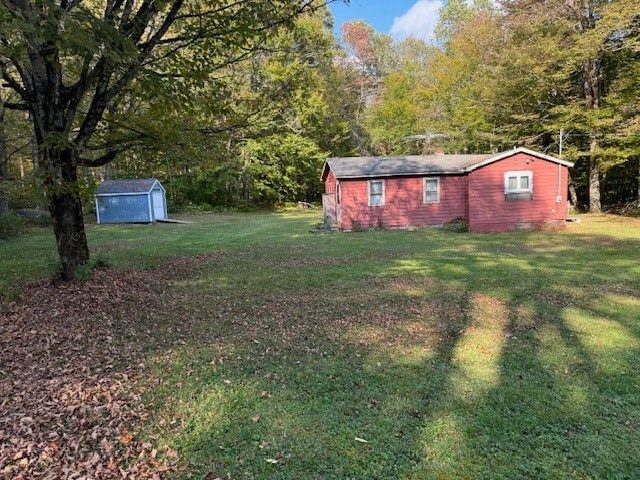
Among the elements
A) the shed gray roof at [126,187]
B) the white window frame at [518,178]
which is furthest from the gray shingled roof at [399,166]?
the shed gray roof at [126,187]

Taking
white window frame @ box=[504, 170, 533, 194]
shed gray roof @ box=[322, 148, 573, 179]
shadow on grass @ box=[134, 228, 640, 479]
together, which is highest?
shed gray roof @ box=[322, 148, 573, 179]

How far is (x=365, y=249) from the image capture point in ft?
40.1

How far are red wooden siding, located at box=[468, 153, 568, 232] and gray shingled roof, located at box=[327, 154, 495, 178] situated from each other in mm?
845

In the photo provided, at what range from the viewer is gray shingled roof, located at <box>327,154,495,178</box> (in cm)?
1795

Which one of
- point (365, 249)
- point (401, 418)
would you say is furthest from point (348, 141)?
point (401, 418)

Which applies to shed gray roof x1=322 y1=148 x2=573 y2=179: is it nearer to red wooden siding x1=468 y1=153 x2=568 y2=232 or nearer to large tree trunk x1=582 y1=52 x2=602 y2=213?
red wooden siding x1=468 y1=153 x2=568 y2=232

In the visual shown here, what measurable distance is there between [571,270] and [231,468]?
838cm

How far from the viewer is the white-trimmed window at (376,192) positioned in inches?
719

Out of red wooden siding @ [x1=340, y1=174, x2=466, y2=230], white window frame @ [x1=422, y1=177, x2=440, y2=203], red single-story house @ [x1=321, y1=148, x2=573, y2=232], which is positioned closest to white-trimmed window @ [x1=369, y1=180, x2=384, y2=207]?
red single-story house @ [x1=321, y1=148, x2=573, y2=232]

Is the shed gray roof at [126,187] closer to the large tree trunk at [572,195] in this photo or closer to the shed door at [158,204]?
the shed door at [158,204]

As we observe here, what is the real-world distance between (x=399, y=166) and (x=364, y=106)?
23060 millimetres

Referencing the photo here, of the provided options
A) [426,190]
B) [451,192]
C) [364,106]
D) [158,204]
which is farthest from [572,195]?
Result: [158,204]

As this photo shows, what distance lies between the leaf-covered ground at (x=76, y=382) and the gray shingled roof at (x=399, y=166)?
12.8 meters

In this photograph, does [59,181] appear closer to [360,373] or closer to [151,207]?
[360,373]
